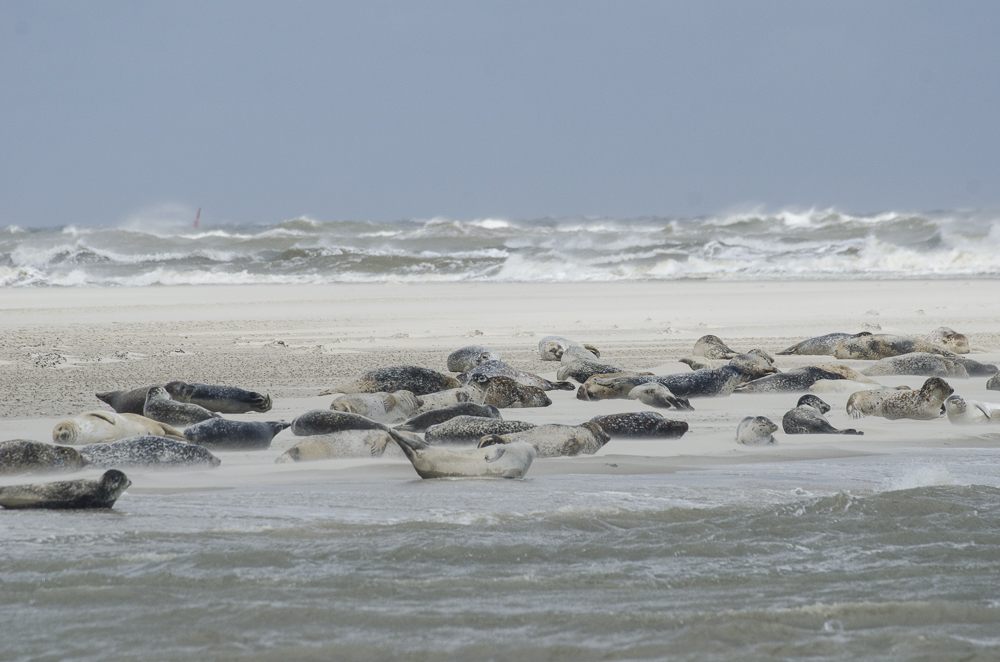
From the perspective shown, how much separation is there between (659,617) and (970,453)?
2.70 meters

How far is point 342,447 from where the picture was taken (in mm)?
4262

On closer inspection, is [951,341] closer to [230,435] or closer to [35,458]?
[230,435]

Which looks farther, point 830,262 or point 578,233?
point 578,233

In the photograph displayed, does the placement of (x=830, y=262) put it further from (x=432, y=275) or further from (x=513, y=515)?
(x=513, y=515)

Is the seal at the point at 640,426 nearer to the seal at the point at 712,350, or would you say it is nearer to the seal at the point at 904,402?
the seal at the point at 904,402

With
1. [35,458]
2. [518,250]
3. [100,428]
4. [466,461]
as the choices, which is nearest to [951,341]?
[466,461]

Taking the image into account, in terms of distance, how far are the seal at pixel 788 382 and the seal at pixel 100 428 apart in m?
3.77

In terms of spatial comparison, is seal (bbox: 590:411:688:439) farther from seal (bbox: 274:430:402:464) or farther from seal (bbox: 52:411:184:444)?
seal (bbox: 52:411:184:444)

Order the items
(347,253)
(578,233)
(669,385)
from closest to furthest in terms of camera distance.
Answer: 1. (669,385)
2. (347,253)
3. (578,233)

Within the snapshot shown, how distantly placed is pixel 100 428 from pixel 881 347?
6.56 meters

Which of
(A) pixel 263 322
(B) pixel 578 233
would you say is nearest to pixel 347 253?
(B) pixel 578 233

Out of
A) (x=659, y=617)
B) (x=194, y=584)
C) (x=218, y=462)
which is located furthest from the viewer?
(x=218, y=462)

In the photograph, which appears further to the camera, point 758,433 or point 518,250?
point 518,250

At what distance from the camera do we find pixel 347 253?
2955 cm
